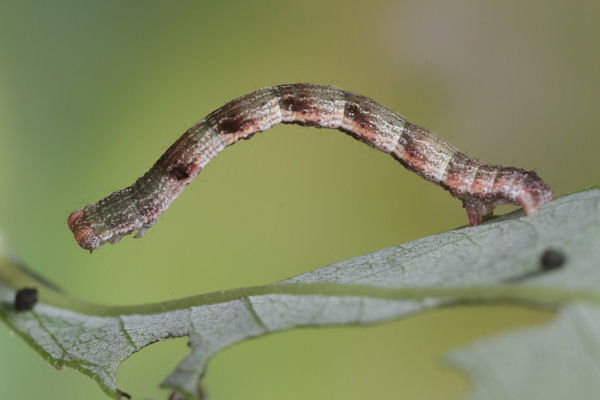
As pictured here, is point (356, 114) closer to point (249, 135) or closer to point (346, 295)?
point (249, 135)

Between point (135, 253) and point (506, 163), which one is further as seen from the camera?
point (506, 163)

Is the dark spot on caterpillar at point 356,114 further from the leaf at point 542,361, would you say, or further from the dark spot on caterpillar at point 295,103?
the leaf at point 542,361

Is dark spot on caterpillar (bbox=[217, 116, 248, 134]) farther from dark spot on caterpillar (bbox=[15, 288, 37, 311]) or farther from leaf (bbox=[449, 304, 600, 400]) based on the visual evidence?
leaf (bbox=[449, 304, 600, 400])

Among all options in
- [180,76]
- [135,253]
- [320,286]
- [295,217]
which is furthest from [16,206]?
[320,286]

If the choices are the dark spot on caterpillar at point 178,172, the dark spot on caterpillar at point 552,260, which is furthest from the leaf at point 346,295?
the dark spot on caterpillar at point 178,172

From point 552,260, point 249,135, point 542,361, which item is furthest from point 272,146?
point 542,361

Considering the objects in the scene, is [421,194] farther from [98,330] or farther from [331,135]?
[98,330]
